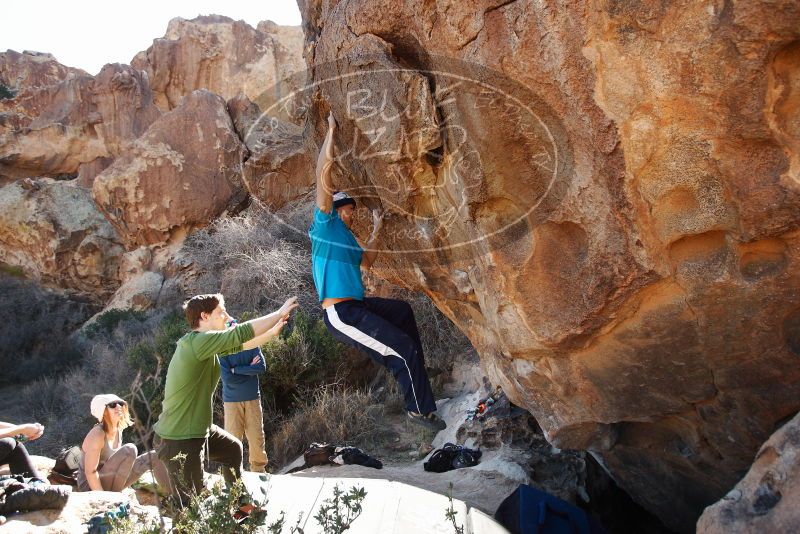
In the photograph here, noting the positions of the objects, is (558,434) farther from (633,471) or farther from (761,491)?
(761,491)

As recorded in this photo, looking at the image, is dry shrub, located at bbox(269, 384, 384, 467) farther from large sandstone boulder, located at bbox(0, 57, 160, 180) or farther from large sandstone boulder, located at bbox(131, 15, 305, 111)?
large sandstone boulder, located at bbox(131, 15, 305, 111)

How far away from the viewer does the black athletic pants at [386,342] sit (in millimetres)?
3566

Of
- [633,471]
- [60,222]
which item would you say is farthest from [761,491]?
[60,222]

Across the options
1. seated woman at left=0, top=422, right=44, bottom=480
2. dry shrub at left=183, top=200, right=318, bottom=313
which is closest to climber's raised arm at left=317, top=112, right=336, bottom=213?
seated woman at left=0, top=422, right=44, bottom=480

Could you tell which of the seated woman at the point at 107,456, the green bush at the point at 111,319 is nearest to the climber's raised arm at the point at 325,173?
the seated woman at the point at 107,456

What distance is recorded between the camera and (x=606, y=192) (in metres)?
2.71

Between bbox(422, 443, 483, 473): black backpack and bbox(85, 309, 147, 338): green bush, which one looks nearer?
bbox(422, 443, 483, 473): black backpack

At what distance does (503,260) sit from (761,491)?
1496 mm

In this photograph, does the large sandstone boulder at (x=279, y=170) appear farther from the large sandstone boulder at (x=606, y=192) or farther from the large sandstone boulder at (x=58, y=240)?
the large sandstone boulder at (x=606, y=192)

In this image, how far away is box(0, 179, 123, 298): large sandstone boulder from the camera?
1388 cm

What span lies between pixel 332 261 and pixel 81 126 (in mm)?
17228

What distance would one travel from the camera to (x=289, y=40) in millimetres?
21891

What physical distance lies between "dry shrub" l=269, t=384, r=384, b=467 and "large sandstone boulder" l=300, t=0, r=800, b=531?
286 centimetres

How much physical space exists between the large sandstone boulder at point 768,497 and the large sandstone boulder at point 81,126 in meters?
18.1
